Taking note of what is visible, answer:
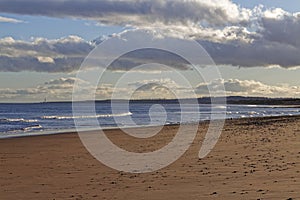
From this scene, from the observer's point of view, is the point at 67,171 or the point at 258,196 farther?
the point at 67,171

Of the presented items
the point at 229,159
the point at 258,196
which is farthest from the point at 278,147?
the point at 258,196

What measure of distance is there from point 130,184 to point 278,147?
27.5ft

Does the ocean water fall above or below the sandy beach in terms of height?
above

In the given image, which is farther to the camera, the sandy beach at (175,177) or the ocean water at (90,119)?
the ocean water at (90,119)

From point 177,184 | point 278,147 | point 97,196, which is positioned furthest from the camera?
point 278,147

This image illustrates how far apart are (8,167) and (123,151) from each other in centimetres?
561

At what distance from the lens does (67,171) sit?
1534 centimetres

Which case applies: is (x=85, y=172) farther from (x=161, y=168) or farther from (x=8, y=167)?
(x=8, y=167)

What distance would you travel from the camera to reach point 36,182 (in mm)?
13359

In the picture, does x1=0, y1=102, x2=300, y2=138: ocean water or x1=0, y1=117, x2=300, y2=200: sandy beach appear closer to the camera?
x1=0, y1=117, x2=300, y2=200: sandy beach

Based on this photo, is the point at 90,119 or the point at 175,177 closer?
the point at 175,177

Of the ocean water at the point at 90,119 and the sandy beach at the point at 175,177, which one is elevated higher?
the ocean water at the point at 90,119

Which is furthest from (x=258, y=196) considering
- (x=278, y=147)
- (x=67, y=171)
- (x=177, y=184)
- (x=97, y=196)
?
(x=278, y=147)

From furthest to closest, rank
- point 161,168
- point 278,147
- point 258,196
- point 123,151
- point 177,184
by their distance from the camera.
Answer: point 123,151 → point 278,147 → point 161,168 → point 177,184 → point 258,196
